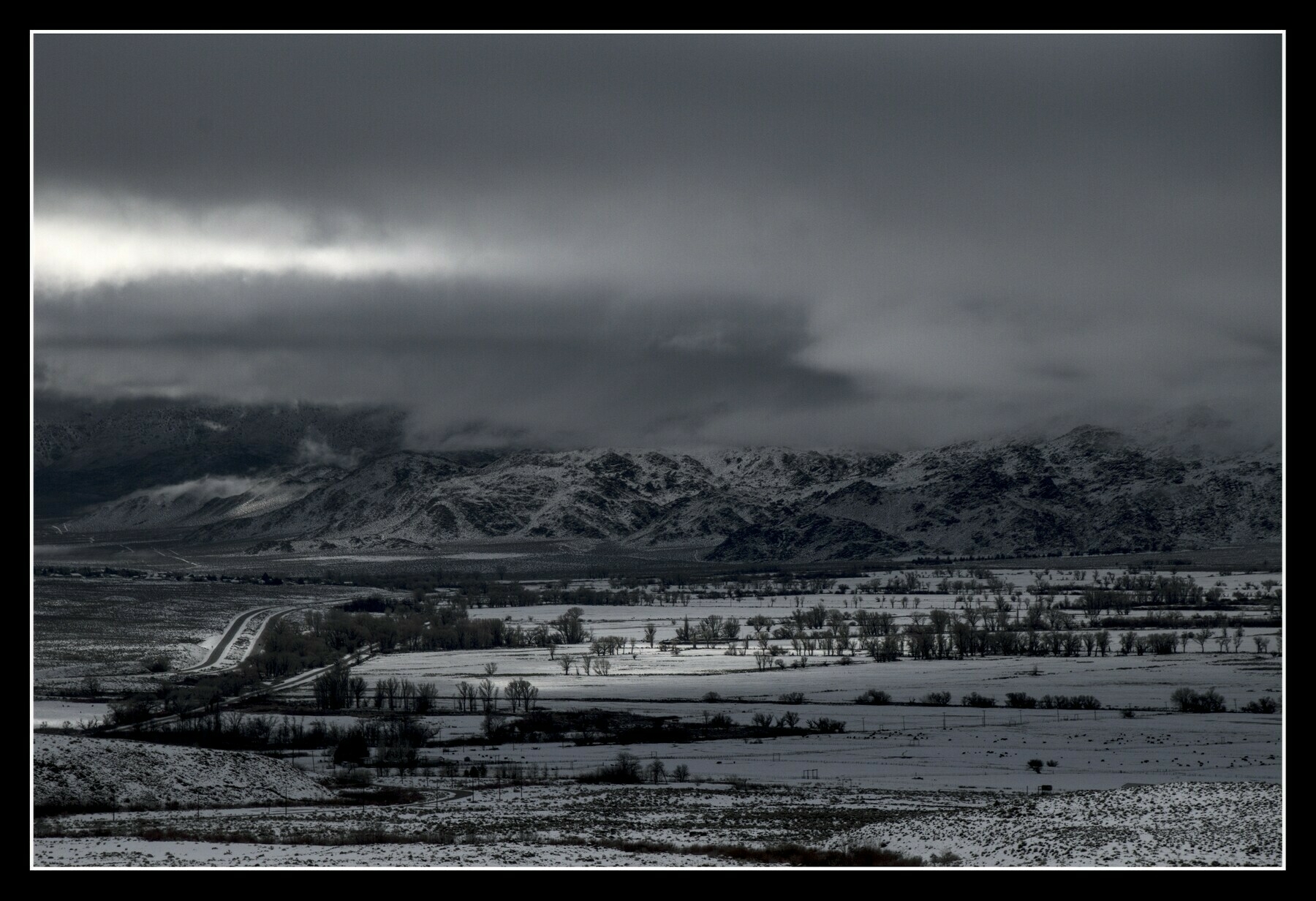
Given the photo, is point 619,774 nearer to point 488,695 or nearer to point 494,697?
point 494,697

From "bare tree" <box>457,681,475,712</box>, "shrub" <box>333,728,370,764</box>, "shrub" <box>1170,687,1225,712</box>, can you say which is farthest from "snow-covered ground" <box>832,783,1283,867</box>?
"bare tree" <box>457,681,475,712</box>

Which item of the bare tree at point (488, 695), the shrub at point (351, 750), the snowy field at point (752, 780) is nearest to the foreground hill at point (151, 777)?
the snowy field at point (752, 780)

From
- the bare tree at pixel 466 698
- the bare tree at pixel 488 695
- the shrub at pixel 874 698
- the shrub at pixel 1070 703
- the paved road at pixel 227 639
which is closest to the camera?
the shrub at pixel 1070 703

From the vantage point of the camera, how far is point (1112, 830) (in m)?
38.9

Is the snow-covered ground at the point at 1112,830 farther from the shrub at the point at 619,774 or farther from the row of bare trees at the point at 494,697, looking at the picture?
the row of bare trees at the point at 494,697

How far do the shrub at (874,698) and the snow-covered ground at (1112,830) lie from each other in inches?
1577

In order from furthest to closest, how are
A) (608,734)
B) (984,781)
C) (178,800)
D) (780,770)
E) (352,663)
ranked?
(352,663)
(608,734)
(780,770)
(984,781)
(178,800)

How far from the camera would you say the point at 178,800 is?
51281 millimetres

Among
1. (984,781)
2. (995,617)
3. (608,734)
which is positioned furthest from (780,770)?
(995,617)

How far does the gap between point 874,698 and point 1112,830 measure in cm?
5050

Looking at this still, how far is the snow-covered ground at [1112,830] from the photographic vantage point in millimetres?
35812
